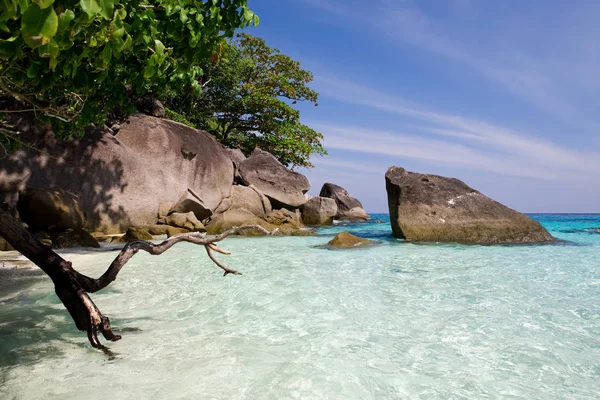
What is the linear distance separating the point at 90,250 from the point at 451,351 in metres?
8.48

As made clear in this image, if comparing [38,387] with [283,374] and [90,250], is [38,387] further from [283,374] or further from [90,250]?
[90,250]

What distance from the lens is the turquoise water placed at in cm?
318

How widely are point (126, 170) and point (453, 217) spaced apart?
35.7ft

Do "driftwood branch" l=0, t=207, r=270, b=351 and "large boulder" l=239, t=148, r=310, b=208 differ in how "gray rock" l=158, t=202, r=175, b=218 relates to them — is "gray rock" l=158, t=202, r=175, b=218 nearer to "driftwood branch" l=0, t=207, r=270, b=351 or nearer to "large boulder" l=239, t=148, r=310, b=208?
"large boulder" l=239, t=148, r=310, b=208

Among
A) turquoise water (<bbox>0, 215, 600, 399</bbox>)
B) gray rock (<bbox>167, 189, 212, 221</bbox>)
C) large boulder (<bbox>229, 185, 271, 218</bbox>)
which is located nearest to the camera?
turquoise water (<bbox>0, 215, 600, 399</bbox>)

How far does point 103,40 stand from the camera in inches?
80.6

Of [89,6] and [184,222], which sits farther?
[184,222]

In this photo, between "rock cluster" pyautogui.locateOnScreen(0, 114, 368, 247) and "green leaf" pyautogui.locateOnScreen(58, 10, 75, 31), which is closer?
"green leaf" pyautogui.locateOnScreen(58, 10, 75, 31)

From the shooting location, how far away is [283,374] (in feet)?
11.1

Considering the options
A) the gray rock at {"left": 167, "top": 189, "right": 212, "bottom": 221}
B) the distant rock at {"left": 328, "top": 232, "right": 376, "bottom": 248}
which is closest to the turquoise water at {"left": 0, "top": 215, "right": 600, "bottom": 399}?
the distant rock at {"left": 328, "top": 232, "right": 376, "bottom": 248}

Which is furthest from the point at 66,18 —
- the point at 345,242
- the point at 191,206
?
the point at 191,206

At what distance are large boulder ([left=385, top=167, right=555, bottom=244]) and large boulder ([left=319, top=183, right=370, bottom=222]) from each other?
17.8 meters

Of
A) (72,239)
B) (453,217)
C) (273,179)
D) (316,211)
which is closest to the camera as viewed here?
(72,239)

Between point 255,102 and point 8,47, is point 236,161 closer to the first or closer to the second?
point 255,102
